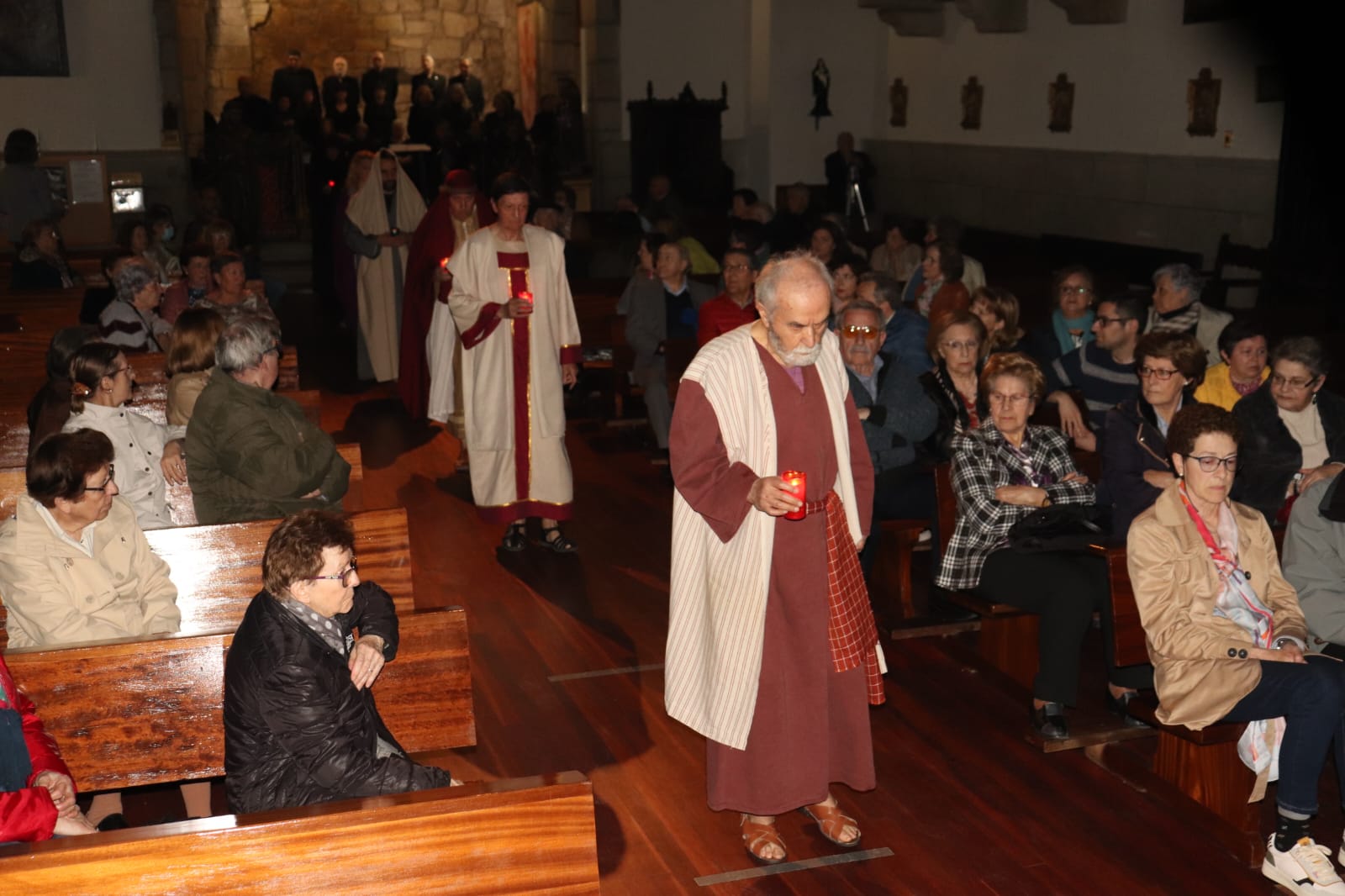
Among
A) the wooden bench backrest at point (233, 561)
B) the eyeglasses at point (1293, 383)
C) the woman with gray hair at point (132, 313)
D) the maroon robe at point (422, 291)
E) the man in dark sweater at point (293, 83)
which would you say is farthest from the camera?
the man in dark sweater at point (293, 83)

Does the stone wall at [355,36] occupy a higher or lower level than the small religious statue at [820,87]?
higher

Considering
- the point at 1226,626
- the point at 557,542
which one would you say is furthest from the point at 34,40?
the point at 1226,626

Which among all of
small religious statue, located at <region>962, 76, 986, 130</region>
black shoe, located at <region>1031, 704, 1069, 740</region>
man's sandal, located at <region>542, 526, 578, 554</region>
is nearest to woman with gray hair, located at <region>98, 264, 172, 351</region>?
man's sandal, located at <region>542, 526, 578, 554</region>

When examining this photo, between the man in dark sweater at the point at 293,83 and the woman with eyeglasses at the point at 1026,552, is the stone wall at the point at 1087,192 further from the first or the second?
the man in dark sweater at the point at 293,83

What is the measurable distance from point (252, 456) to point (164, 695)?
923 mm

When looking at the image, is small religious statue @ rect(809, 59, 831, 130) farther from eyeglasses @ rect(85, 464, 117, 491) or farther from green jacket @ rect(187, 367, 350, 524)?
eyeglasses @ rect(85, 464, 117, 491)

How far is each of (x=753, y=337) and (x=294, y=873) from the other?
185 centimetres

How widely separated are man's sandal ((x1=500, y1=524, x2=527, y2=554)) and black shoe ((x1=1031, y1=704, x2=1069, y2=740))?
2.82 meters

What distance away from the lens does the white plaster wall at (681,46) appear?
16.7 meters

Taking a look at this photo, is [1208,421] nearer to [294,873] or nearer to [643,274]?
[294,873]

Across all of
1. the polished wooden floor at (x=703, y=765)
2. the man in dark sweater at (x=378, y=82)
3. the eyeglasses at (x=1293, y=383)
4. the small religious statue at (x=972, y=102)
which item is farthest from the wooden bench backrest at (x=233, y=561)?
the man in dark sweater at (x=378, y=82)

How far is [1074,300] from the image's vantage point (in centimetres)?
720

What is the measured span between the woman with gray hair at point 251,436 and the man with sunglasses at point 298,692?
4.49 feet

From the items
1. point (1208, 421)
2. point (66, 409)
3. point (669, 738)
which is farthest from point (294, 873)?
point (66, 409)
